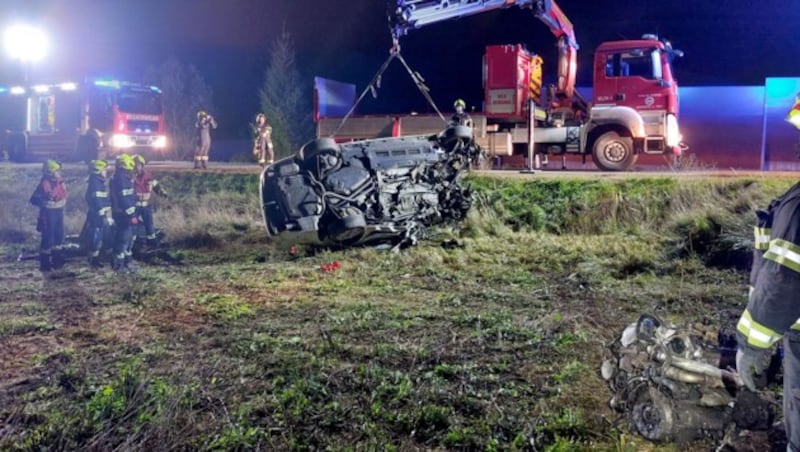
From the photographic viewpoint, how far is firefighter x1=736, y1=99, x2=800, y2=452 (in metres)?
2.30

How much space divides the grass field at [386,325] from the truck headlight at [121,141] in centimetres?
775

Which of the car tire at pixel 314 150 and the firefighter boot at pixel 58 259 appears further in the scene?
the firefighter boot at pixel 58 259

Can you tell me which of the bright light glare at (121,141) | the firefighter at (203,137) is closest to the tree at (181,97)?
the bright light glare at (121,141)

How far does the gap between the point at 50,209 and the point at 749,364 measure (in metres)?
8.96

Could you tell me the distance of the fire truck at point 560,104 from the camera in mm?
11445

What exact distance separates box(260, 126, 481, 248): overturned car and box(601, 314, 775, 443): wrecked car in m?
4.57

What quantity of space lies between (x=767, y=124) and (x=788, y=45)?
4.13 meters

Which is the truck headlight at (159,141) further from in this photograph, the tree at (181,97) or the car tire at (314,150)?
the car tire at (314,150)

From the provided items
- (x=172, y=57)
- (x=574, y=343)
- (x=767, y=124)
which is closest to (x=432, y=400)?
(x=574, y=343)

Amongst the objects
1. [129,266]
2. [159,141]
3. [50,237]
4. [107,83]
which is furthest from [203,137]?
[129,266]

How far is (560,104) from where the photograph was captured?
44.9 ft

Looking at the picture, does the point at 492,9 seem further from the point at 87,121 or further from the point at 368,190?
the point at 87,121

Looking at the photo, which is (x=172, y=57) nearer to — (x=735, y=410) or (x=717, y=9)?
(x=717, y=9)

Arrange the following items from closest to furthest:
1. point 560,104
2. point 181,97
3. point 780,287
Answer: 1. point 780,287
2. point 560,104
3. point 181,97
